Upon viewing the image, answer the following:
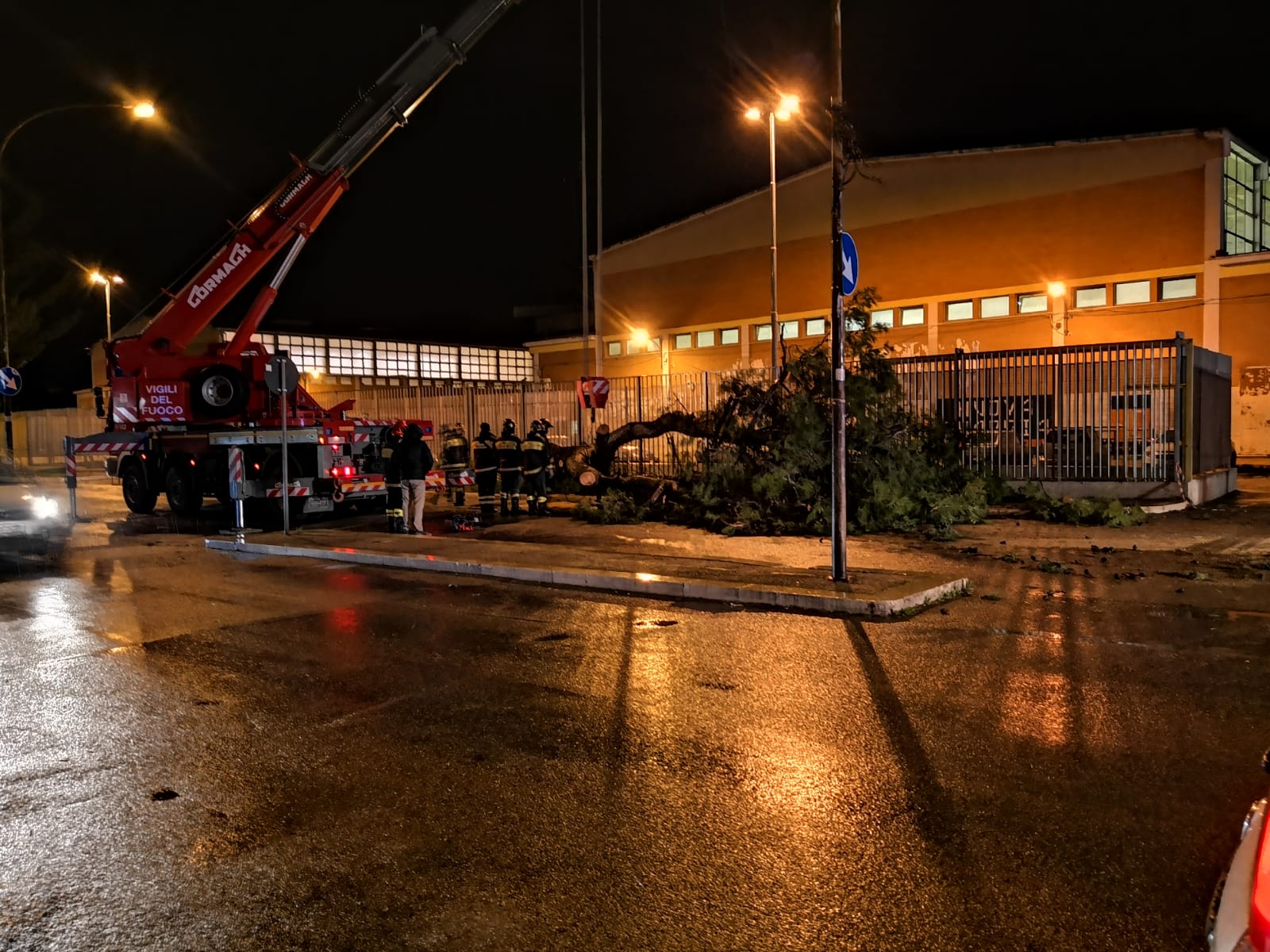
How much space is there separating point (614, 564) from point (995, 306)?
2661cm

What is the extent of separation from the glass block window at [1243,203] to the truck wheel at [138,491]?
30.0m

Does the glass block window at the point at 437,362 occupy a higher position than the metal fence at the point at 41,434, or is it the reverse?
the glass block window at the point at 437,362

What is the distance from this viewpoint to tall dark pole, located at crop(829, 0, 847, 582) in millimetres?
9422

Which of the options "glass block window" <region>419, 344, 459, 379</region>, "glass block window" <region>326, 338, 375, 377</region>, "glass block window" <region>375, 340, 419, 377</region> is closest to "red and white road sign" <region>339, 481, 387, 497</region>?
"glass block window" <region>326, 338, 375, 377</region>

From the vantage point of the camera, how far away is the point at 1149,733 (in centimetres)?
539

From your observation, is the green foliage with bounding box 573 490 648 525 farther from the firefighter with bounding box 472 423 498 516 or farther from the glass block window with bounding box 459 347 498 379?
the glass block window with bounding box 459 347 498 379

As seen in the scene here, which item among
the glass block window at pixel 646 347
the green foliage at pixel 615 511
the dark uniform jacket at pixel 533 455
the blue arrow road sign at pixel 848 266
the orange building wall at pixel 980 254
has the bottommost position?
the green foliage at pixel 615 511

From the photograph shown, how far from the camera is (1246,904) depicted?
224cm

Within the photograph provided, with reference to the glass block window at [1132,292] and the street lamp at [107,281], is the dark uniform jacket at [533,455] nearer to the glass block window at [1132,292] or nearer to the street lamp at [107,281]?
the glass block window at [1132,292]

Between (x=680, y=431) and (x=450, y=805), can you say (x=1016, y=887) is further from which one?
(x=680, y=431)

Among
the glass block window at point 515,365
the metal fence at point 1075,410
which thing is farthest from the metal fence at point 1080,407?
the glass block window at point 515,365

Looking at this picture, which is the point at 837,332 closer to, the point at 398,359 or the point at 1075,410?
the point at 1075,410

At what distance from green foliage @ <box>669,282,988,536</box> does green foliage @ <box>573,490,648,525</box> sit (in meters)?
0.62

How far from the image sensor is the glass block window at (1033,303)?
32.3 metres
